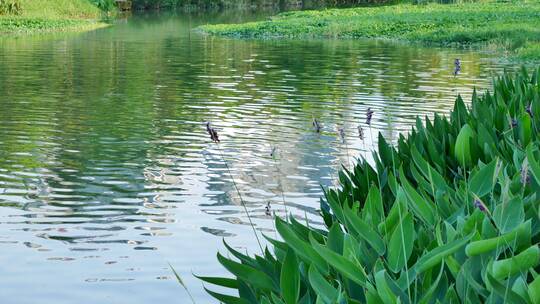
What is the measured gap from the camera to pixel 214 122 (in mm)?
17266

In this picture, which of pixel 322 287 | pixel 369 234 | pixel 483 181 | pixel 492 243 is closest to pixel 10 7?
pixel 483 181

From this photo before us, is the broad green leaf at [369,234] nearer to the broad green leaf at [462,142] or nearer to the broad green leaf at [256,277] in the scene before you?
the broad green leaf at [256,277]

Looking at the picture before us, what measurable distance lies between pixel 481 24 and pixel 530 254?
41.4 metres

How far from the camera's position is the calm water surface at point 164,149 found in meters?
8.18

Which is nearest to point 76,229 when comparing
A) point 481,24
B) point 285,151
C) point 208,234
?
point 208,234

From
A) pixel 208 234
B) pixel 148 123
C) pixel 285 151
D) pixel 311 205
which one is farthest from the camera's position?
pixel 148 123

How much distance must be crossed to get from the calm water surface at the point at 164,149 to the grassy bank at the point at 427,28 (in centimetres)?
388

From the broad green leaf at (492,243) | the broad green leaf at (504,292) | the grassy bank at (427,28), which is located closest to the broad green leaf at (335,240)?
the broad green leaf at (492,243)

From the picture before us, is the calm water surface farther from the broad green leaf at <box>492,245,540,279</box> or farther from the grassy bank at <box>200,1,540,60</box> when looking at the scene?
the grassy bank at <box>200,1,540,60</box>

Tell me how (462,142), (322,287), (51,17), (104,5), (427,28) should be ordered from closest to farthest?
(322,287)
(462,142)
(427,28)
(51,17)
(104,5)

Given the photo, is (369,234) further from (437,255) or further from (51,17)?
(51,17)

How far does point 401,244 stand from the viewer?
3193mm

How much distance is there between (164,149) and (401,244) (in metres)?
11.2

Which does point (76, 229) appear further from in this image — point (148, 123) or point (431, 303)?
point (148, 123)
